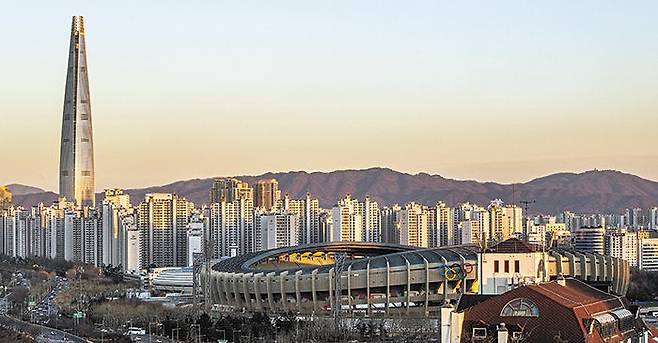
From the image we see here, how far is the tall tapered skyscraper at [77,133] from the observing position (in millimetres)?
112062

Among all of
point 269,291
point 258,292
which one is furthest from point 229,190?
point 269,291

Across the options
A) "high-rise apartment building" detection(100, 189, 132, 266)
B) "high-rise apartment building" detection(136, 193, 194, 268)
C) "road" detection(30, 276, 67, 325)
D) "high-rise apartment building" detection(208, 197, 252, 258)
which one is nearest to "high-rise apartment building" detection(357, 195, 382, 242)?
"high-rise apartment building" detection(208, 197, 252, 258)

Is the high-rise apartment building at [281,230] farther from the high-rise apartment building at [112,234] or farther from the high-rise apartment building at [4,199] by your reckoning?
the high-rise apartment building at [4,199]

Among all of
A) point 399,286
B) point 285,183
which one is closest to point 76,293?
point 399,286

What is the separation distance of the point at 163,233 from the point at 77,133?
31943 millimetres

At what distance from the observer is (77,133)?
114938mm

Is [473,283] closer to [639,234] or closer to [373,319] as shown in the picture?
[373,319]

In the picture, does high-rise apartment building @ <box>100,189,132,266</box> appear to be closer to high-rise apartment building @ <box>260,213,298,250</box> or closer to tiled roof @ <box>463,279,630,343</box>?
high-rise apartment building @ <box>260,213,298,250</box>

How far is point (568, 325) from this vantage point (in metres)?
19.0

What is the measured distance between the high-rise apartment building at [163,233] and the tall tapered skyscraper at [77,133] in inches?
1108

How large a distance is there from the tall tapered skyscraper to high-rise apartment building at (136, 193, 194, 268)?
92.4 feet

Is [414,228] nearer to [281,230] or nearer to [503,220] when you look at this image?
[503,220]

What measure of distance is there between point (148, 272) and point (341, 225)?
12699mm

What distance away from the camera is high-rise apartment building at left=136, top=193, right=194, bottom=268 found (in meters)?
84.6
